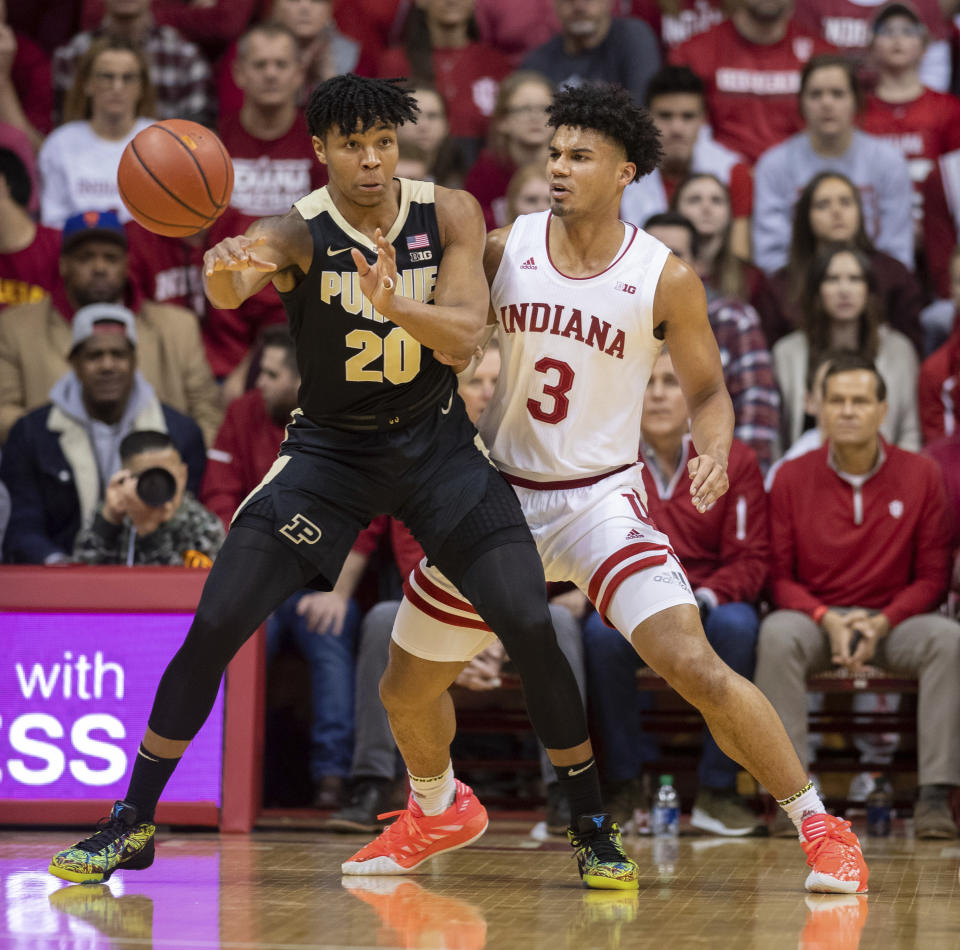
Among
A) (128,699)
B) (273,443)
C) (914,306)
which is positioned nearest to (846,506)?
(914,306)

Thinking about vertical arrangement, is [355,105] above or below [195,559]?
above

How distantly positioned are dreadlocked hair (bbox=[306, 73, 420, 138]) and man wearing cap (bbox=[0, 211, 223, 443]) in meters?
3.51

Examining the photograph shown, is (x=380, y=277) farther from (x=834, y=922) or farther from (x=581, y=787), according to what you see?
(x=834, y=922)

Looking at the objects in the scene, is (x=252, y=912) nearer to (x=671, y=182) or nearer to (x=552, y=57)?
(x=671, y=182)

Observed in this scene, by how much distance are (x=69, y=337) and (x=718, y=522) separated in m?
3.44

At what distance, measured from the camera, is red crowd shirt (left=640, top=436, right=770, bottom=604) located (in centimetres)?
670

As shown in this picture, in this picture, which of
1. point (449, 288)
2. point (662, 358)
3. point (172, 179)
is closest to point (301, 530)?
point (449, 288)

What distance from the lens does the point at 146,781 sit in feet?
14.8

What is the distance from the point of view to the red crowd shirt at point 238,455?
7.24 m

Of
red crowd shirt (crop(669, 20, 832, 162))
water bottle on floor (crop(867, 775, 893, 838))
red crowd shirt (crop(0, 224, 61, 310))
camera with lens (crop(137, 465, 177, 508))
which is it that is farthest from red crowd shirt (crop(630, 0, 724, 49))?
water bottle on floor (crop(867, 775, 893, 838))

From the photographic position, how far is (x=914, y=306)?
8.11 meters

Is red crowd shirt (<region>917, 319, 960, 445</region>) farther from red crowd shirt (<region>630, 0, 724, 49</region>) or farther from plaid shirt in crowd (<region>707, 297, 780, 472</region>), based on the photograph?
red crowd shirt (<region>630, 0, 724, 49</region>)

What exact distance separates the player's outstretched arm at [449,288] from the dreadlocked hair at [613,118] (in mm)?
434

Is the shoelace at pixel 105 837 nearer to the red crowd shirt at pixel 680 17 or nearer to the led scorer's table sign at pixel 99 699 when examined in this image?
the led scorer's table sign at pixel 99 699
